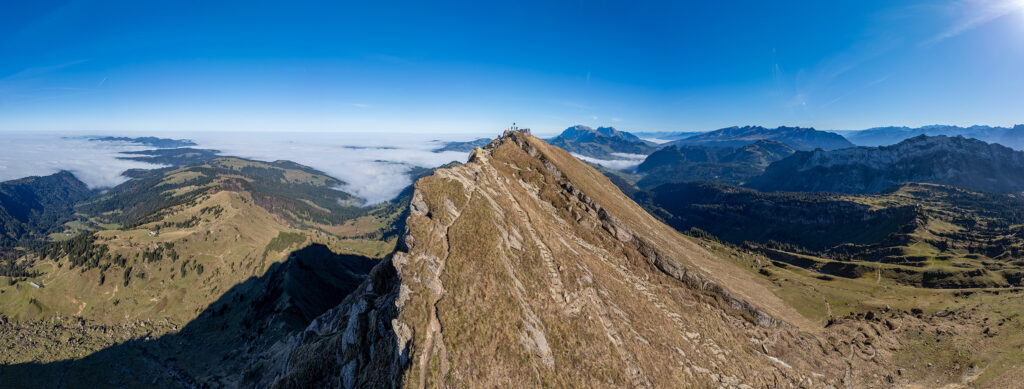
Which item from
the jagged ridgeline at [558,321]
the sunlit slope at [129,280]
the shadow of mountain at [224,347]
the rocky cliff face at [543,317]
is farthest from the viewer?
the sunlit slope at [129,280]

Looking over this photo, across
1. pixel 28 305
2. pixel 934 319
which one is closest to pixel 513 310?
pixel 934 319

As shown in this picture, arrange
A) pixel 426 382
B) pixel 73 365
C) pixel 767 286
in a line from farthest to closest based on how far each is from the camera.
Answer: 1. pixel 73 365
2. pixel 767 286
3. pixel 426 382

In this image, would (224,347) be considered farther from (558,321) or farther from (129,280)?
(558,321)

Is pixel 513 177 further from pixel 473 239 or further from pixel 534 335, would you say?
pixel 534 335

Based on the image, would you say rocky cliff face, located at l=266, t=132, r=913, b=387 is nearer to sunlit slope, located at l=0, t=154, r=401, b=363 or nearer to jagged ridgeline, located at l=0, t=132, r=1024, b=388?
jagged ridgeline, located at l=0, t=132, r=1024, b=388

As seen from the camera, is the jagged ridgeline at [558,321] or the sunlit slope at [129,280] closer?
the jagged ridgeline at [558,321]

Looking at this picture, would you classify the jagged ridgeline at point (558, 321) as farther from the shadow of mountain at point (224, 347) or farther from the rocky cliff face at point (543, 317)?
the shadow of mountain at point (224, 347)

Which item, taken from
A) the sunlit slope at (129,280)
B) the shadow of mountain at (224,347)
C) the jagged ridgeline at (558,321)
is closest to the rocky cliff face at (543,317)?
the jagged ridgeline at (558,321)

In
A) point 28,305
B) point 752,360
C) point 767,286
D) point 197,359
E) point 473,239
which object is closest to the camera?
point 473,239
